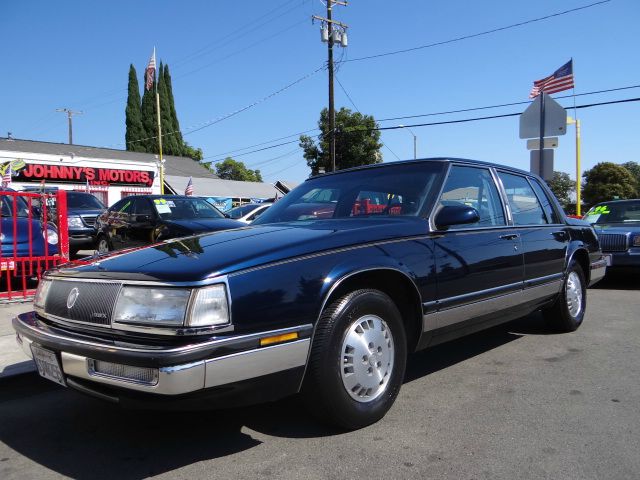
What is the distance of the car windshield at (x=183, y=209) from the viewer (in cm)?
882

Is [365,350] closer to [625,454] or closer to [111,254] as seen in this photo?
[625,454]

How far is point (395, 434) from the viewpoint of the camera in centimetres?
298

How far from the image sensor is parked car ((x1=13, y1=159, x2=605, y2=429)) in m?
2.41

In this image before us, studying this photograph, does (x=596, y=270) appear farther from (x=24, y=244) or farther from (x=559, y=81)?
(x=559, y=81)

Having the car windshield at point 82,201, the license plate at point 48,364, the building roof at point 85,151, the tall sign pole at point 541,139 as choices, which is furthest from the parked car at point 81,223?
the building roof at point 85,151

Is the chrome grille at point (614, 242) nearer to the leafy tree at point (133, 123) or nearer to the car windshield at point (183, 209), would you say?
the car windshield at point (183, 209)

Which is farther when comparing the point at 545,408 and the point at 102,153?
the point at 102,153

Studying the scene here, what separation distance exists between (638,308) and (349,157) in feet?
104

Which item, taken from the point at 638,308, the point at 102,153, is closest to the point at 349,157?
the point at 102,153

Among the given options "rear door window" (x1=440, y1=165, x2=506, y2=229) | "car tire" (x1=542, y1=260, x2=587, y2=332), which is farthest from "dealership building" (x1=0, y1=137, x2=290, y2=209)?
"rear door window" (x1=440, y1=165, x2=506, y2=229)

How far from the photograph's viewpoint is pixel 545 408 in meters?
3.35

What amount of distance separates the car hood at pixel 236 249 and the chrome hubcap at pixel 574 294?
8.90 feet

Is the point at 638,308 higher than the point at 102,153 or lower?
lower

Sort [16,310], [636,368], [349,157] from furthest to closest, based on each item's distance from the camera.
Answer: [349,157] < [16,310] < [636,368]
